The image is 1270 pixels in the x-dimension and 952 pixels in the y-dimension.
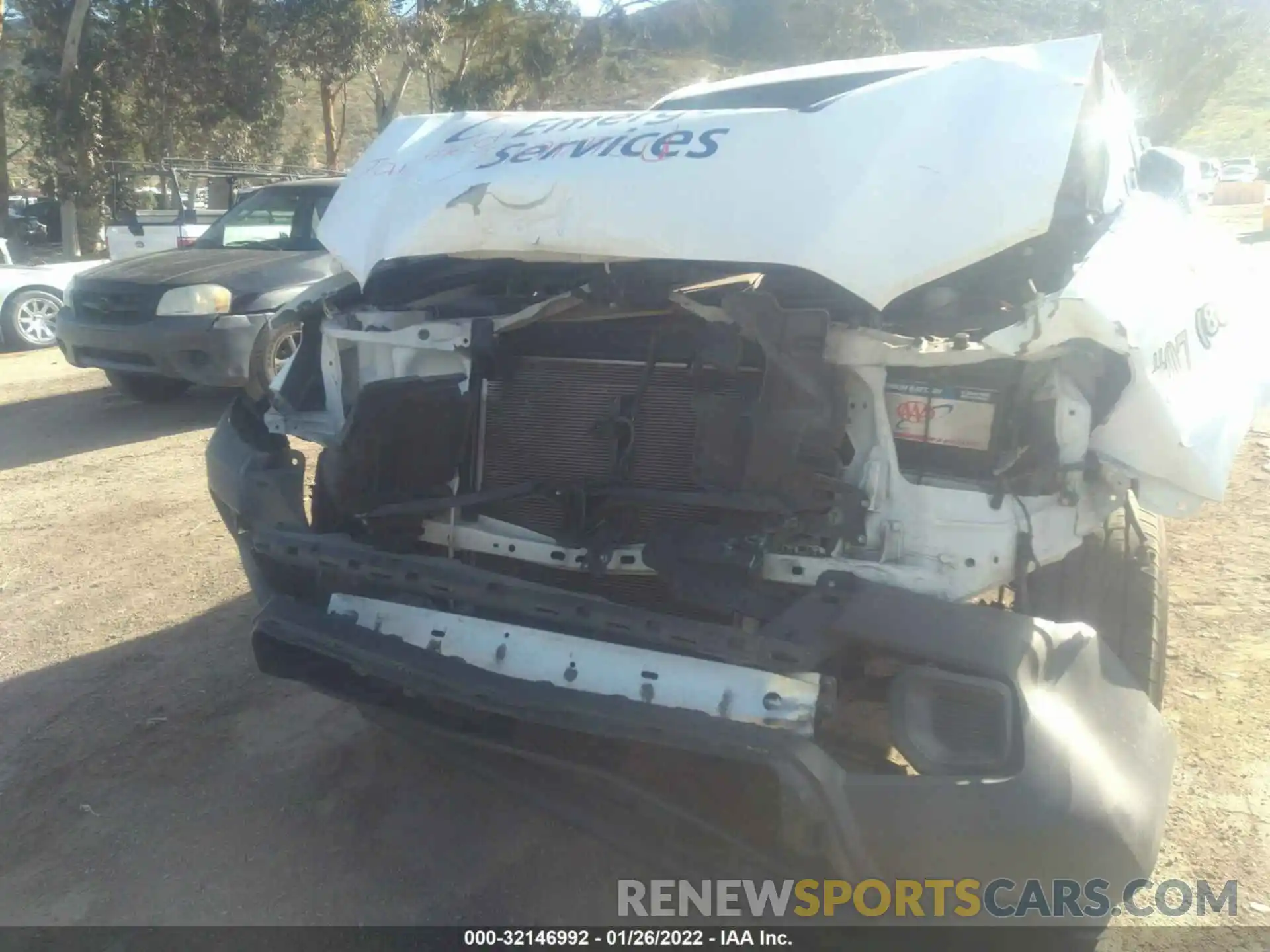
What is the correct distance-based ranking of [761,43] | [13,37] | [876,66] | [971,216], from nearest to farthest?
[971,216]
[876,66]
[13,37]
[761,43]

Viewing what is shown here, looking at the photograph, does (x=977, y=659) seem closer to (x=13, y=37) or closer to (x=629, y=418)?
(x=629, y=418)

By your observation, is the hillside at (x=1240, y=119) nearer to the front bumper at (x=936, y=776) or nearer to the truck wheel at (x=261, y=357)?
Result: the truck wheel at (x=261, y=357)

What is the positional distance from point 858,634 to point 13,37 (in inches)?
1122

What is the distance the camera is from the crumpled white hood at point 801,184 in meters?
2.31

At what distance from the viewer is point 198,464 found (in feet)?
21.0

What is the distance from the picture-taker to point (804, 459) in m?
2.48

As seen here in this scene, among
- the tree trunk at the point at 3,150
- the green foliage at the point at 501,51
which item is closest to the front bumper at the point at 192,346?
the tree trunk at the point at 3,150

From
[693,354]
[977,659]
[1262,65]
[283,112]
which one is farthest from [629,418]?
[1262,65]

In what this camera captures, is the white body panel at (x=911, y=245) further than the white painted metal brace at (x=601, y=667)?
Yes

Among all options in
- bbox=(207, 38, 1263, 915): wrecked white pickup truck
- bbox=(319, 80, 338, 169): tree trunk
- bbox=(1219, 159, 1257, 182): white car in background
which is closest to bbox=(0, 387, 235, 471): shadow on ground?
bbox=(207, 38, 1263, 915): wrecked white pickup truck

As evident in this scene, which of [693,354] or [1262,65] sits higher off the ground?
[1262,65]

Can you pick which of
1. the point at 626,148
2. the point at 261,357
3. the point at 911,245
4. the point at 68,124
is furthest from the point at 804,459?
the point at 68,124

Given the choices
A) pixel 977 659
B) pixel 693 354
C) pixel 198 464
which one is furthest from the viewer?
pixel 198 464

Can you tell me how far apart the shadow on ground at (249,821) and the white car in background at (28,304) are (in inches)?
325
